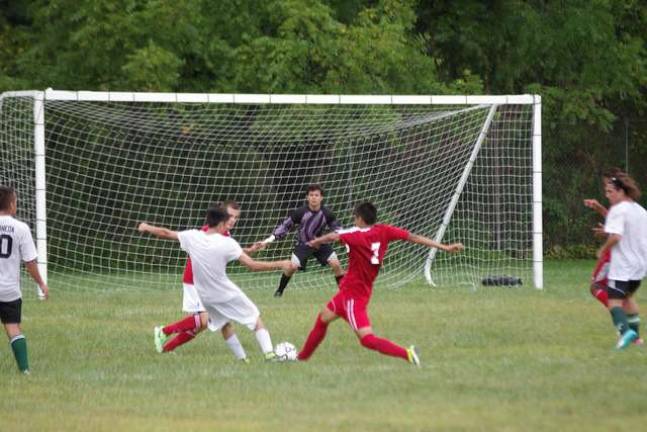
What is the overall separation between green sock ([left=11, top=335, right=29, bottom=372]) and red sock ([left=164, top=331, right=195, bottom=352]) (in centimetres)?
154

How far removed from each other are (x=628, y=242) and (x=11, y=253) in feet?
17.8

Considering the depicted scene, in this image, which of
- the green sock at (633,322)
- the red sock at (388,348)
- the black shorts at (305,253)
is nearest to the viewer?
the red sock at (388,348)

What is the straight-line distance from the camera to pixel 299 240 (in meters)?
18.6

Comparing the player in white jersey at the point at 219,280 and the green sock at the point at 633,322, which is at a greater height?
the player in white jersey at the point at 219,280

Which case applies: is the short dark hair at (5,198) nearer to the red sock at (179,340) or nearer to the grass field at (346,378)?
the grass field at (346,378)

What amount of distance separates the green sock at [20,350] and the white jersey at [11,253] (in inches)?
13.2

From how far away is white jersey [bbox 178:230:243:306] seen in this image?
37.8ft

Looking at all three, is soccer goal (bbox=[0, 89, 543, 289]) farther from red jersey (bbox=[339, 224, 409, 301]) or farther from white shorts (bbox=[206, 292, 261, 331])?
red jersey (bbox=[339, 224, 409, 301])

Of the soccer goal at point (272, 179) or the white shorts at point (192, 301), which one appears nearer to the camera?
the white shorts at point (192, 301)

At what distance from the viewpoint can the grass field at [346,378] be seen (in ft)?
28.2

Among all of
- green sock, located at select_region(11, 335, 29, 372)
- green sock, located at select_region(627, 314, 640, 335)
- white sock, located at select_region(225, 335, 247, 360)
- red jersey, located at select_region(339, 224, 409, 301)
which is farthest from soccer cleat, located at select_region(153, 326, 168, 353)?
green sock, located at select_region(627, 314, 640, 335)

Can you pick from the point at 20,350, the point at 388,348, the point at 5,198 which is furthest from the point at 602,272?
the point at 5,198

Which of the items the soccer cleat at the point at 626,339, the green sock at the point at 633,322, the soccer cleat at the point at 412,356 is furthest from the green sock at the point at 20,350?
the green sock at the point at 633,322

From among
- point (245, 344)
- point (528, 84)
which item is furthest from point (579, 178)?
point (245, 344)
